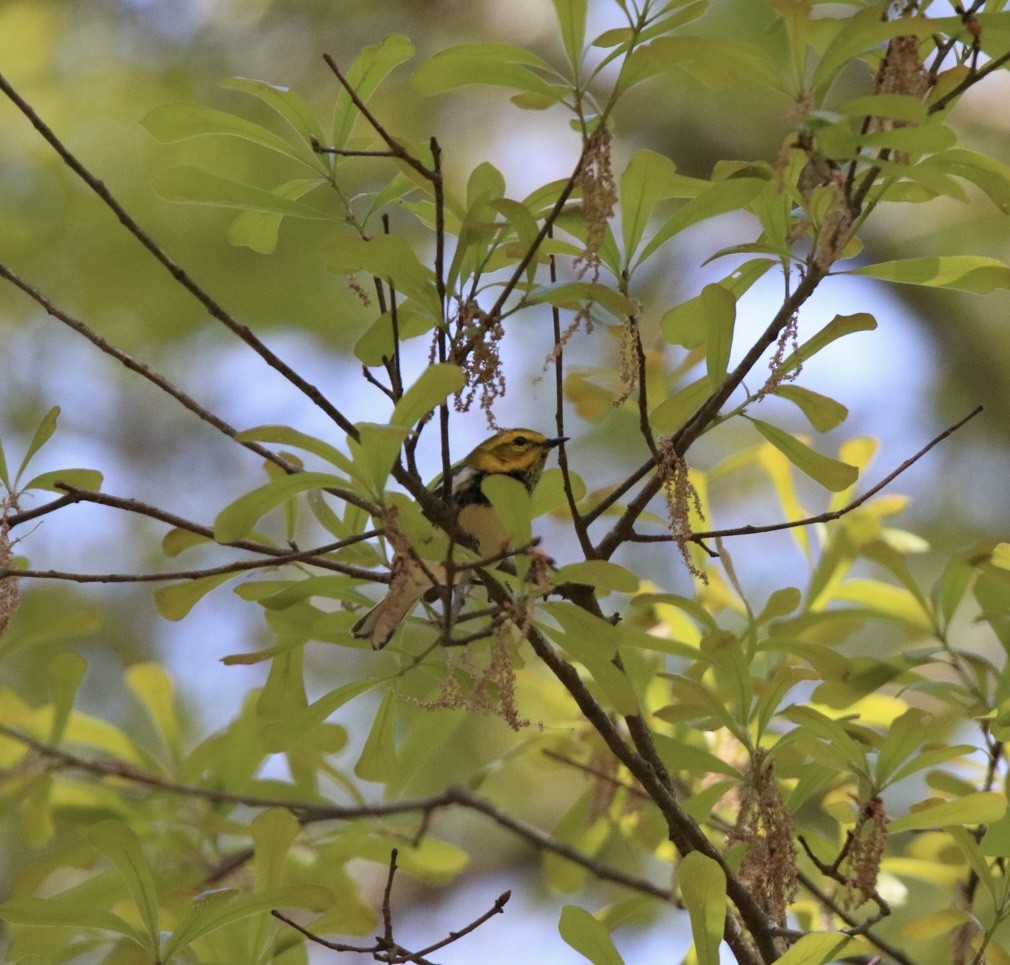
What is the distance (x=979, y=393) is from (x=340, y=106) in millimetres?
3787

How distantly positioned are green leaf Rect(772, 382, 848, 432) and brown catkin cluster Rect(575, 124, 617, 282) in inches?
12.6

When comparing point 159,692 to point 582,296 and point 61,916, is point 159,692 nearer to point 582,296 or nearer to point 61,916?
point 61,916

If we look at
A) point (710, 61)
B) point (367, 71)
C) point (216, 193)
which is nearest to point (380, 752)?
point (216, 193)

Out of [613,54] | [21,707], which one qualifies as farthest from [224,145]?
[613,54]

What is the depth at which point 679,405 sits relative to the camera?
150cm

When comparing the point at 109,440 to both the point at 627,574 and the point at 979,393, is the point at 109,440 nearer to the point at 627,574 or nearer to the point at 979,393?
the point at 979,393

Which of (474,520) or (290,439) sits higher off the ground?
(474,520)

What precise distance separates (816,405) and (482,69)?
0.55 metres

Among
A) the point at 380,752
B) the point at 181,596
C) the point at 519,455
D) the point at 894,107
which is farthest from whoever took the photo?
the point at 519,455

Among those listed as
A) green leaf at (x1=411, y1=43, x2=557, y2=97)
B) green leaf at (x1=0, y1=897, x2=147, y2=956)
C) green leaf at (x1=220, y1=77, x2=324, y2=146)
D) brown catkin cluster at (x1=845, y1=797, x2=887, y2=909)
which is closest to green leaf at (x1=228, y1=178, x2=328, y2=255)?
green leaf at (x1=220, y1=77, x2=324, y2=146)

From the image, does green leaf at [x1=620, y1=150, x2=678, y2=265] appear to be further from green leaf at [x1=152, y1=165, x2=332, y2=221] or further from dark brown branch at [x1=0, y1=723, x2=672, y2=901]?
dark brown branch at [x1=0, y1=723, x2=672, y2=901]

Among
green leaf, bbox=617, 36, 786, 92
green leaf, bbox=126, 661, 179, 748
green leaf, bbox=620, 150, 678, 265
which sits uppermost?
green leaf, bbox=126, 661, 179, 748

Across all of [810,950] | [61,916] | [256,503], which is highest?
[256,503]

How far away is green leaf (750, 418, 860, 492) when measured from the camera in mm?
1487
